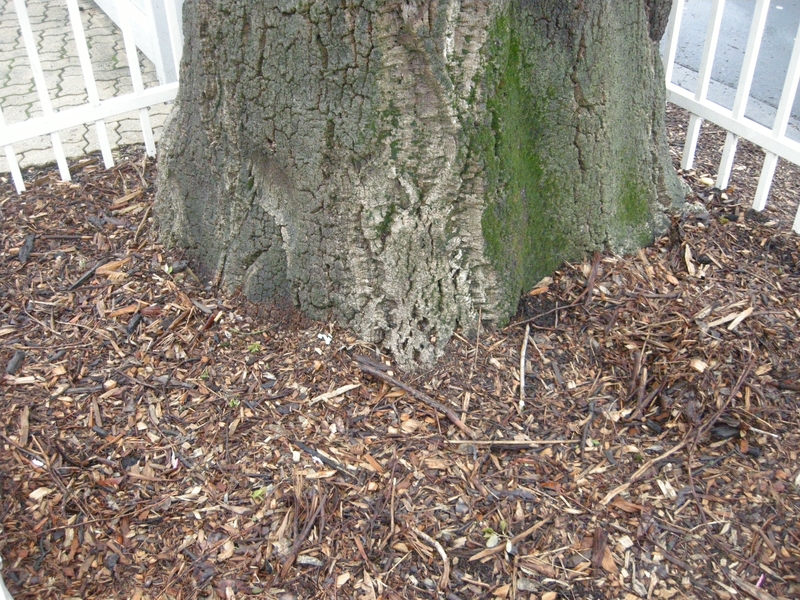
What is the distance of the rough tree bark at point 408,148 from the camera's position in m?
2.41

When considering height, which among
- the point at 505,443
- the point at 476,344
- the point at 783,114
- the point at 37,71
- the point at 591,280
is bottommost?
the point at 505,443

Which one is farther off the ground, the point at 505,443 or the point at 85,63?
the point at 85,63

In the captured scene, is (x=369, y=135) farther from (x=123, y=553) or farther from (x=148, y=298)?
(x=123, y=553)

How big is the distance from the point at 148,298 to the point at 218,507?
1101 millimetres

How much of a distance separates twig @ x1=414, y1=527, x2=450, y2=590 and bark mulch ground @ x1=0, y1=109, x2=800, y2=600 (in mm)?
16

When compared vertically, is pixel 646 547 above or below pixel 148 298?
below

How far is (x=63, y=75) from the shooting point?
6379mm

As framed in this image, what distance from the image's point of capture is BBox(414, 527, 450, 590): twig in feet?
7.24

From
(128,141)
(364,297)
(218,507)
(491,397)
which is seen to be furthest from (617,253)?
(128,141)

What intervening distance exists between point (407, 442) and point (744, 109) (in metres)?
2.53

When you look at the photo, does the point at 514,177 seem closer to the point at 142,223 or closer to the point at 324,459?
the point at 324,459

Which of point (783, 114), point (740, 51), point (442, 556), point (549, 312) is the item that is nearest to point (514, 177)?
point (549, 312)

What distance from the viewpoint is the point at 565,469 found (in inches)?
98.3

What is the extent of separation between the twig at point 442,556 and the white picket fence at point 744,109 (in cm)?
241
